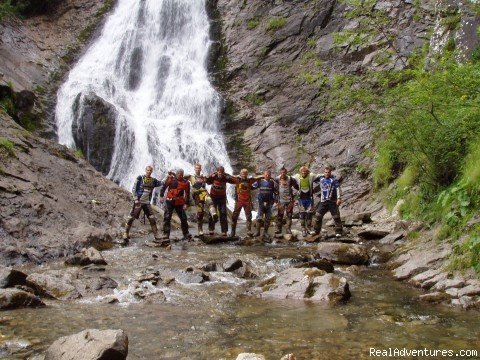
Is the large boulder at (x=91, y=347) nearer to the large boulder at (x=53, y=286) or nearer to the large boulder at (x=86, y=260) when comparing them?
the large boulder at (x=53, y=286)

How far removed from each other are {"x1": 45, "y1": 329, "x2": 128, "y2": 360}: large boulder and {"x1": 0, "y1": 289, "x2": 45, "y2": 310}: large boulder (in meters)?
1.98

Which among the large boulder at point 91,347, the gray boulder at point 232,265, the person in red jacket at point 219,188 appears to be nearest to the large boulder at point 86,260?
the gray boulder at point 232,265

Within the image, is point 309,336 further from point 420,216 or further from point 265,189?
point 265,189

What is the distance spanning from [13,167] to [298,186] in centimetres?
732

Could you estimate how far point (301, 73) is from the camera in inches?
980

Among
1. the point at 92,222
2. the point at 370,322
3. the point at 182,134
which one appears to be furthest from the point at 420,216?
the point at 182,134

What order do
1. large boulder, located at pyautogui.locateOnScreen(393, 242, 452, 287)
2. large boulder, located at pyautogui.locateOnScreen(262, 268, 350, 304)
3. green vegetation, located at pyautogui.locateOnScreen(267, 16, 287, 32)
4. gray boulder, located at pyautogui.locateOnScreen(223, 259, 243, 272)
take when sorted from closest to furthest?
large boulder, located at pyautogui.locateOnScreen(262, 268, 350, 304), large boulder, located at pyautogui.locateOnScreen(393, 242, 452, 287), gray boulder, located at pyautogui.locateOnScreen(223, 259, 243, 272), green vegetation, located at pyautogui.locateOnScreen(267, 16, 287, 32)

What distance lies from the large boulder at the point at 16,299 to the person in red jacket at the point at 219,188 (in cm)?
671

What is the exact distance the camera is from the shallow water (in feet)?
14.8

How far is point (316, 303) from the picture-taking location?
6176mm

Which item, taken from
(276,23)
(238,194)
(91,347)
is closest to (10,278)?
(91,347)

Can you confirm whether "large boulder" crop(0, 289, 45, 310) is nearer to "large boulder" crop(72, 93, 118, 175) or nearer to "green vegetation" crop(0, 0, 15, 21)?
"large boulder" crop(72, 93, 118, 175)

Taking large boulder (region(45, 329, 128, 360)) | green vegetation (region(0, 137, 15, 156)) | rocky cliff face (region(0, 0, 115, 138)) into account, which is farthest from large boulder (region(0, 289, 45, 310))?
rocky cliff face (region(0, 0, 115, 138))

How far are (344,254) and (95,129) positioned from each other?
1604 cm
